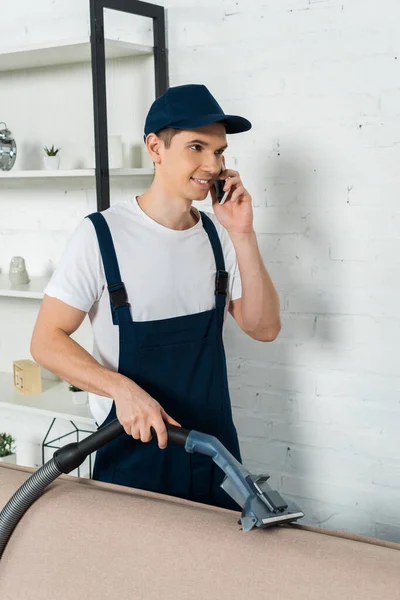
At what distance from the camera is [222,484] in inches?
52.8

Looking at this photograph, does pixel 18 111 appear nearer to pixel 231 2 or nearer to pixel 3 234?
pixel 3 234

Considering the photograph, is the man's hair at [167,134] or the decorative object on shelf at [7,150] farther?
the decorative object on shelf at [7,150]

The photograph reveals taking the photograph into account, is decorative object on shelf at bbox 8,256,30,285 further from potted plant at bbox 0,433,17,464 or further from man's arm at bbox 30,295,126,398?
man's arm at bbox 30,295,126,398

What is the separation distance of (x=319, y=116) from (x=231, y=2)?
483mm

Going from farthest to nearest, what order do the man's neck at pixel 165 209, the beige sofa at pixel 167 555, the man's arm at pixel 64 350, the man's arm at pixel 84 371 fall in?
the man's neck at pixel 165 209 < the man's arm at pixel 64 350 < the man's arm at pixel 84 371 < the beige sofa at pixel 167 555

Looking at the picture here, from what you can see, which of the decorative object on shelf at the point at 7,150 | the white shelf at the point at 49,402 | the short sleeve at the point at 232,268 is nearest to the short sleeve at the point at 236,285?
the short sleeve at the point at 232,268

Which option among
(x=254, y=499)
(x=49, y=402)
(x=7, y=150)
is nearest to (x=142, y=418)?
(x=254, y=499)

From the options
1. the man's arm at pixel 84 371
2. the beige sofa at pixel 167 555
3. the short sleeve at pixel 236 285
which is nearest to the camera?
the beige sofa at pixel 167 555

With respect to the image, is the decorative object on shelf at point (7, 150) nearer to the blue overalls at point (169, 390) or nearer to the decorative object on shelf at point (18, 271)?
the decorative object on shelf at point (18, 271)

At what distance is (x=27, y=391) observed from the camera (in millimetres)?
3133

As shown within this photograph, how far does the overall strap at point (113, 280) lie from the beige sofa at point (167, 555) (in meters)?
0.45

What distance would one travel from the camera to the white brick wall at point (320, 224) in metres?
2.46

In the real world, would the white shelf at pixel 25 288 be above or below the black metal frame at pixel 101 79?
below

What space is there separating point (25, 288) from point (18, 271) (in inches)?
5.2
